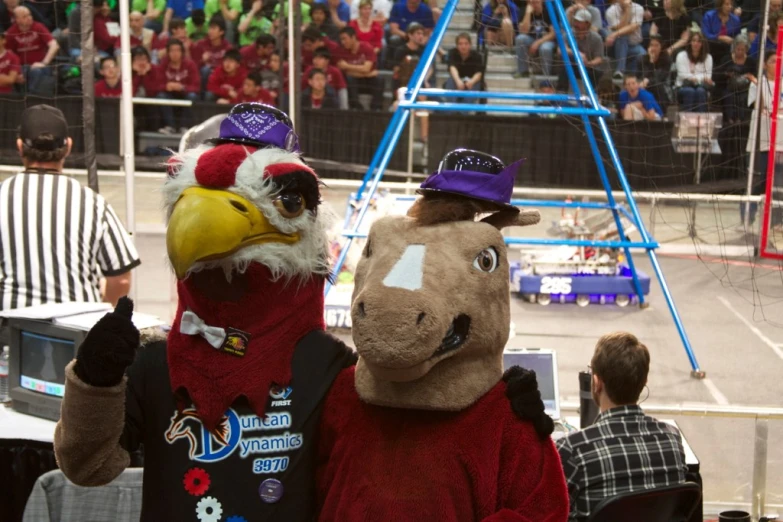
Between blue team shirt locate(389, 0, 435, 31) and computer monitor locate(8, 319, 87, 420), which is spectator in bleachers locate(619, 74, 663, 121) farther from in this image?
computer monitor locate(8, 319, 87, 420)

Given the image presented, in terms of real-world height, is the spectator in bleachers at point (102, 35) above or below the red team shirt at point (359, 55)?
above

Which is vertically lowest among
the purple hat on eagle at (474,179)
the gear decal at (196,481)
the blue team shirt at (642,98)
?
the gear decal at (196,481)

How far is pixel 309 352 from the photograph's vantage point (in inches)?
72.9

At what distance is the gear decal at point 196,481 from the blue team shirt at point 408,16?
7.64m

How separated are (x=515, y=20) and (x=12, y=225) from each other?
119 inches

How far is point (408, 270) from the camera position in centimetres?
171

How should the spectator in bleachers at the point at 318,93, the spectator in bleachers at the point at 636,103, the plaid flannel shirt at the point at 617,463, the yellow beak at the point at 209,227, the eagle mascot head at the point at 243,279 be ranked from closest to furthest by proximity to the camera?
1. the yellow beak at the point at 209,227
2. the eagle mascot head at the point at 243,279
3. the plaid flannel shirt at the point at 617,463
4. the spectator in bleachers at the point at 636,103
5. the spectator in bleachers at the point at 318,93

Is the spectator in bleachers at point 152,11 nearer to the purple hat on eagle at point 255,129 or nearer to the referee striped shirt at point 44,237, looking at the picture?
the referee striped shirt at point 44,237

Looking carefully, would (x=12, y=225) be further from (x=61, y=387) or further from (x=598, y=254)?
(x=598, y=254)

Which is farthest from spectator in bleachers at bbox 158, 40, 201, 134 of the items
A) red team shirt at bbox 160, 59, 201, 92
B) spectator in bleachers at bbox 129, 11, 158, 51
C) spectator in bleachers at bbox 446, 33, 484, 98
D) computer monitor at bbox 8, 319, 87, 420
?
computer monitor at bbox 8, 319, 87, 420

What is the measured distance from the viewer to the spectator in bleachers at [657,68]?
5689 mm

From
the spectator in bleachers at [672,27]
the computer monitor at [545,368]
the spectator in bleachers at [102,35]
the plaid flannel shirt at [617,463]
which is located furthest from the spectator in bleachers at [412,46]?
the plaid flannel shirt at [617,463]

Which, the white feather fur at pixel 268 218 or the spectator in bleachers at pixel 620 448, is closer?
the white feather fur at pixel 268 218

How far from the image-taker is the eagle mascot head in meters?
1.75
